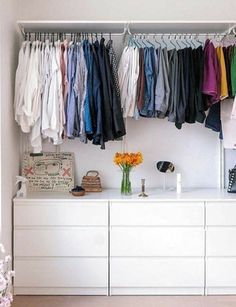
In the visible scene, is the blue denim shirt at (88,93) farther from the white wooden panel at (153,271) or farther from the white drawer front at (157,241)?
the white wooden panel at (153,271)

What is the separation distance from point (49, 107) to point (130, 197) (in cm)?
95

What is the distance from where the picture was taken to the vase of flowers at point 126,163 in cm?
330

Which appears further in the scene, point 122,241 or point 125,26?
point 125,26

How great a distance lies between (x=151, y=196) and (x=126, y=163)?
0.33 m

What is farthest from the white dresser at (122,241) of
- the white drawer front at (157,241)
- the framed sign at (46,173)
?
the framed sign at (46,173)

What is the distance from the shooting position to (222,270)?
316cm

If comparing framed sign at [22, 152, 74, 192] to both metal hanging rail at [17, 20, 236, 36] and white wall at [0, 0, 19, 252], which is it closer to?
white wall at [0, 0, 19, 252]

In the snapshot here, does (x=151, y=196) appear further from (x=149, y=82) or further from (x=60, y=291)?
(x=60, y=291)

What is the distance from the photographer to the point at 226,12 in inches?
143

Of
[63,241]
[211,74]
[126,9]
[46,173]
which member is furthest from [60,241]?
[126,9]

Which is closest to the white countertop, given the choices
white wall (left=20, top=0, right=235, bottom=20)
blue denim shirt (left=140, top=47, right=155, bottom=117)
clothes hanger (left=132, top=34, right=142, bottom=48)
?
blue denim shirt (left=140, top=47, right=155, bottom=117)

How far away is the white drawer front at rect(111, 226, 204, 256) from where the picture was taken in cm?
314

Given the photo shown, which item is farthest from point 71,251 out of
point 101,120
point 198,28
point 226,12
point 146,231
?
point 226,12

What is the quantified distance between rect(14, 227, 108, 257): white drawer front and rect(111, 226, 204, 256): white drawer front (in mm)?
107
